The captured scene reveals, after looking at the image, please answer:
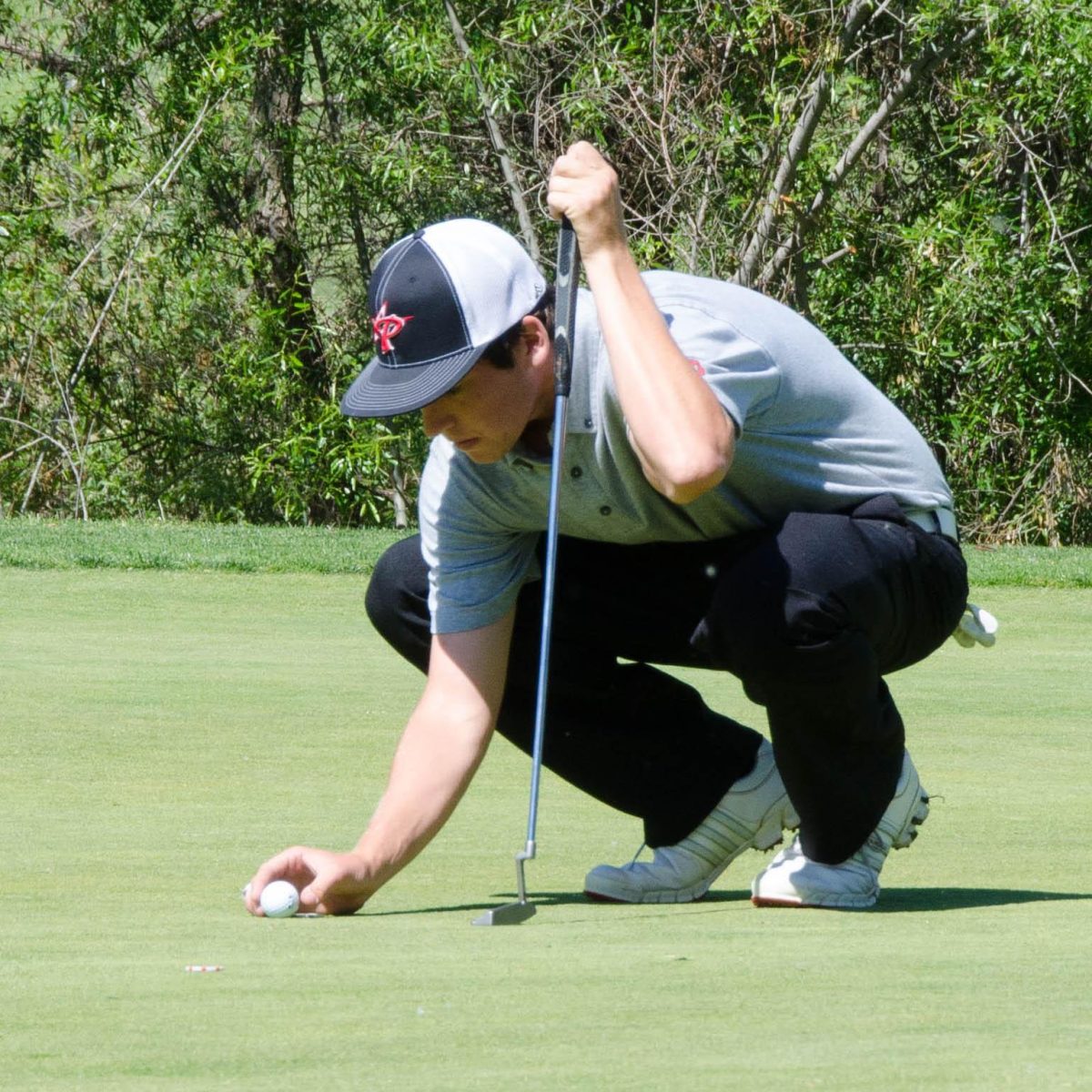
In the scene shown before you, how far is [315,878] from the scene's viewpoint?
2.68 meters

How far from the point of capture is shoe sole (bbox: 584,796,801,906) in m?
2.90

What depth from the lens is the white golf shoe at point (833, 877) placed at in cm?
278

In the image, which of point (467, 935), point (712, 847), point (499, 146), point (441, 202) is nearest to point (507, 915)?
point (467, 935)

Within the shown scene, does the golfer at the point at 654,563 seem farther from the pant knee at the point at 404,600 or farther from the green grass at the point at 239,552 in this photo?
the green grass at the point at 239,552

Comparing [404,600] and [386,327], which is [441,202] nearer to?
[404,600]

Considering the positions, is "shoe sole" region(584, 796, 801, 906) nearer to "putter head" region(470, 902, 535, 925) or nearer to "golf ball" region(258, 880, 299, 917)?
"putter head" region(470, 902, 535, 925)

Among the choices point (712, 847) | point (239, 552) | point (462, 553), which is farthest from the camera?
point (239, 552)

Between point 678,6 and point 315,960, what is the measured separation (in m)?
11.5

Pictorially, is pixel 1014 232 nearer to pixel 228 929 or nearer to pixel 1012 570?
pixel 1012 570

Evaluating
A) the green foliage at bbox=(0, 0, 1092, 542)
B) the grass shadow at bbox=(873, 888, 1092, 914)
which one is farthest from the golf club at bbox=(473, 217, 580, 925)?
the green foliage at bbox=(0, 0, 1092, 542)

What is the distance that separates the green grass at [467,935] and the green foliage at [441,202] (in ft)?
26.1

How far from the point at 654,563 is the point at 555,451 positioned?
1.33ft

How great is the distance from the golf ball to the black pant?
600 millimetres

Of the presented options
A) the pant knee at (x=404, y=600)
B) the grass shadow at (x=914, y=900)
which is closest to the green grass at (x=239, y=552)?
the pant knee at (x=404, y=600)
